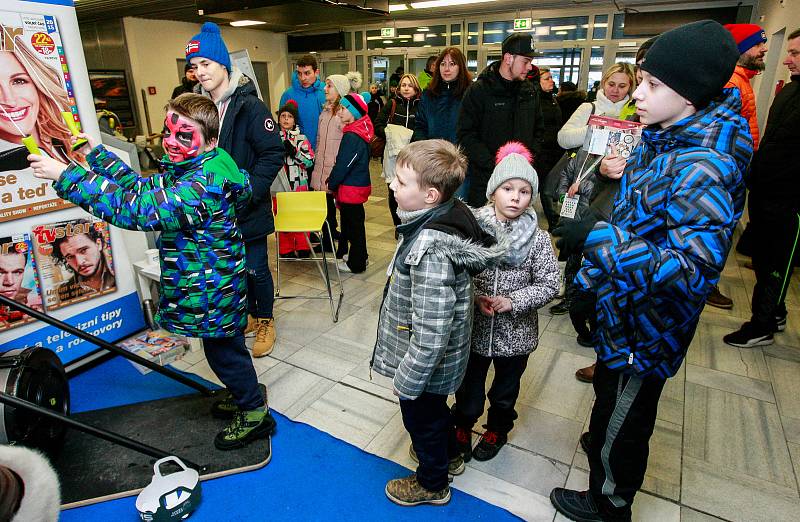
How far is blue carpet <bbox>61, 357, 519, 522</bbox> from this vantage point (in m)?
1.73

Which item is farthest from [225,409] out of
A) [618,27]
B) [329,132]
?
[618,27]

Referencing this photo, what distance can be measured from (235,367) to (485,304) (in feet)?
3.53

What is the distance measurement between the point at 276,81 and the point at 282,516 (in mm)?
13910

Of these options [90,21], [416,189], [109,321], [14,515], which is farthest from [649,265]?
[90,21]

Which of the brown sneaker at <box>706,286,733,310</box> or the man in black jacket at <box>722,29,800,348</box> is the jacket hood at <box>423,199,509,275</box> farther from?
the brown sneaker at <box>706,286,733,310</box>

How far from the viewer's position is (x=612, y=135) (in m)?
2.04

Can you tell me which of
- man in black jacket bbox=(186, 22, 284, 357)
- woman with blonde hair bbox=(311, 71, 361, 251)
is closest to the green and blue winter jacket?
man in black jacket bbox=(186, 22, 284, 357)

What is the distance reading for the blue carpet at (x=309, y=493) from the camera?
1728mm

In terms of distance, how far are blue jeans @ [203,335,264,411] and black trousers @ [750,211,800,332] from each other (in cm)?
292

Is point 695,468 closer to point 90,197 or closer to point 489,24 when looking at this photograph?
point 90,197

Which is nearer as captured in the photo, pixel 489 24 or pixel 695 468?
pixel 695 468

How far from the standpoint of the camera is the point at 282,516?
1.73 m

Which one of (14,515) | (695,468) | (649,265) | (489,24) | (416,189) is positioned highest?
(489,24)

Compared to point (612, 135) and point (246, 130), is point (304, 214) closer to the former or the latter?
point (246, 130)
